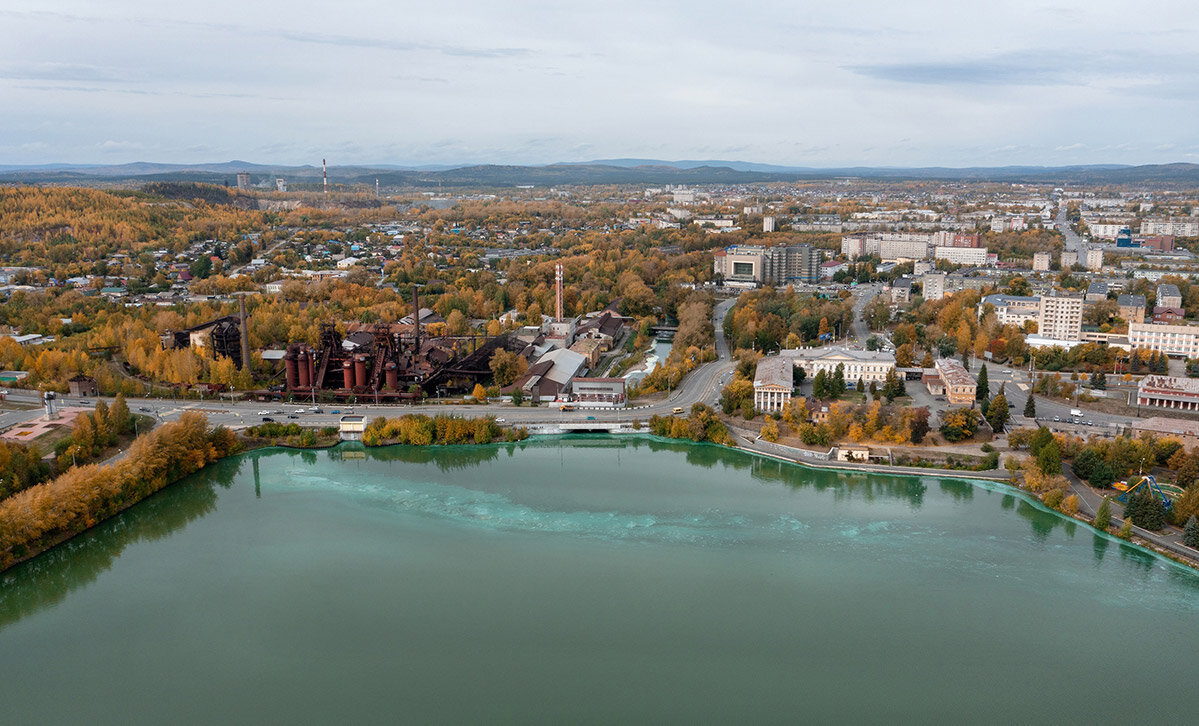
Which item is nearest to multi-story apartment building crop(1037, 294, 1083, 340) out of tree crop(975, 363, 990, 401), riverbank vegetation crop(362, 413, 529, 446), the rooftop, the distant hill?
tree crop(975, 363, 990, 401)

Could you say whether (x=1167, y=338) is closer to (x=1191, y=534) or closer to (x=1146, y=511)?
(x=1146, y=511)

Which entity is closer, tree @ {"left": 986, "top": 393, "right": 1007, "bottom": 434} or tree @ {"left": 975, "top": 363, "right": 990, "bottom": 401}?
tree @ {"left": 986, "top": 393, "right": 1007, "bottom": 434}

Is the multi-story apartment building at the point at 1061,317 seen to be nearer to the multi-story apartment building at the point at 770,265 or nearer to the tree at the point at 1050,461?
the tree at the point at 1050,461

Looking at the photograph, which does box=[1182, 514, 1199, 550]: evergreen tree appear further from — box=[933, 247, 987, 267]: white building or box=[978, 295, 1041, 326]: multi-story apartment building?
box=[933, 247, 987, 267]: white building

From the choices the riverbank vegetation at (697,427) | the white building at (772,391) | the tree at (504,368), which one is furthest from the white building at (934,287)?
the tree at (504,368)

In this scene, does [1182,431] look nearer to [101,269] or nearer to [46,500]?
[46,500]

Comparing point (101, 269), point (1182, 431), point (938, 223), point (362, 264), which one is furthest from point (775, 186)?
point (1182, 431)
